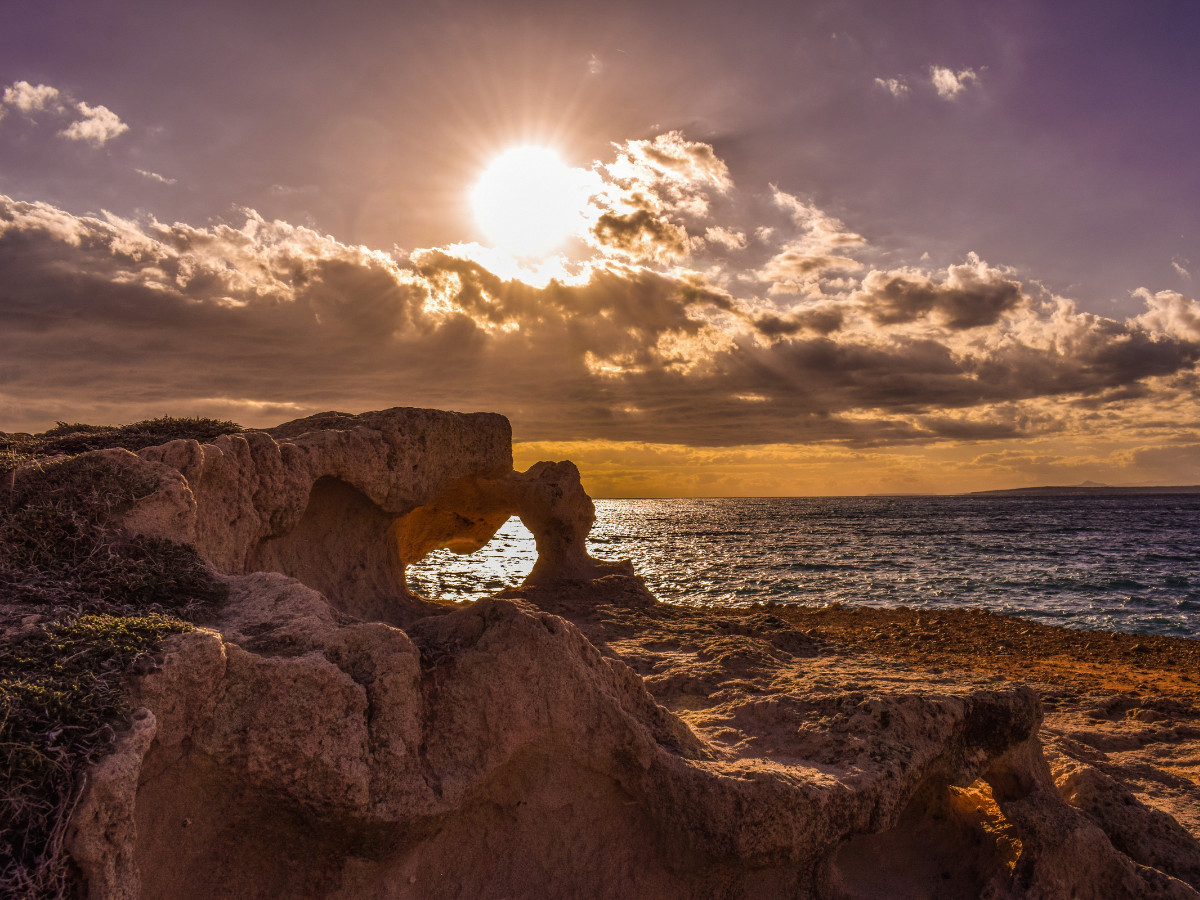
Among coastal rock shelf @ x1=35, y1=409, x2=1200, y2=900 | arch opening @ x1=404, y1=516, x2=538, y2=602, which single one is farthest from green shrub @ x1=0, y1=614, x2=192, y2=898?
arch opening @ x1=404, y1=516, x2=538, y2=602

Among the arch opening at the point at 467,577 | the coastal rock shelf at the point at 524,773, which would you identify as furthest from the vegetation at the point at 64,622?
the arch opening at the point at 467,577

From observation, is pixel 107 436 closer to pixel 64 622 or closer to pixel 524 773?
pixel 64 622

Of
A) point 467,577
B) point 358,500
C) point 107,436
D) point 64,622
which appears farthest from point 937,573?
point 64,622

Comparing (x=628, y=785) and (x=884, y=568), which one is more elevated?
(x=628, y=785)

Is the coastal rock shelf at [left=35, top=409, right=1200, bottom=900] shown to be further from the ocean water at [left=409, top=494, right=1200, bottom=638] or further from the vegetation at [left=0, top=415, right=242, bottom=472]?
the ocean water at [left=409, top=494, right=1200, bottom=638]

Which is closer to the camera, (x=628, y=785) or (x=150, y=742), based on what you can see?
(x=150, y=742)

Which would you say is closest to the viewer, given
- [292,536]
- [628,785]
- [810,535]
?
[628,785]

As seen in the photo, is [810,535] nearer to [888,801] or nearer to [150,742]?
[888,801]

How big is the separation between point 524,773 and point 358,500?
6837mm

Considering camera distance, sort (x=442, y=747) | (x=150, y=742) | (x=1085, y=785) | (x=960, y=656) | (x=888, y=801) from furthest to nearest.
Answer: (x=960, y=656), (x=1085, y=785), (x=888, y=801), (x=442, y=747), (x=150, y=742)

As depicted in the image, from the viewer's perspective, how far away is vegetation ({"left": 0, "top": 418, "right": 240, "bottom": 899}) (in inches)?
116

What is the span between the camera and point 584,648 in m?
5.58

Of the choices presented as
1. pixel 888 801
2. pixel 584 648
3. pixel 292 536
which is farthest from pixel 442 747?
pixel 292 536

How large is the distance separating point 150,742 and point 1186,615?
27.9m
